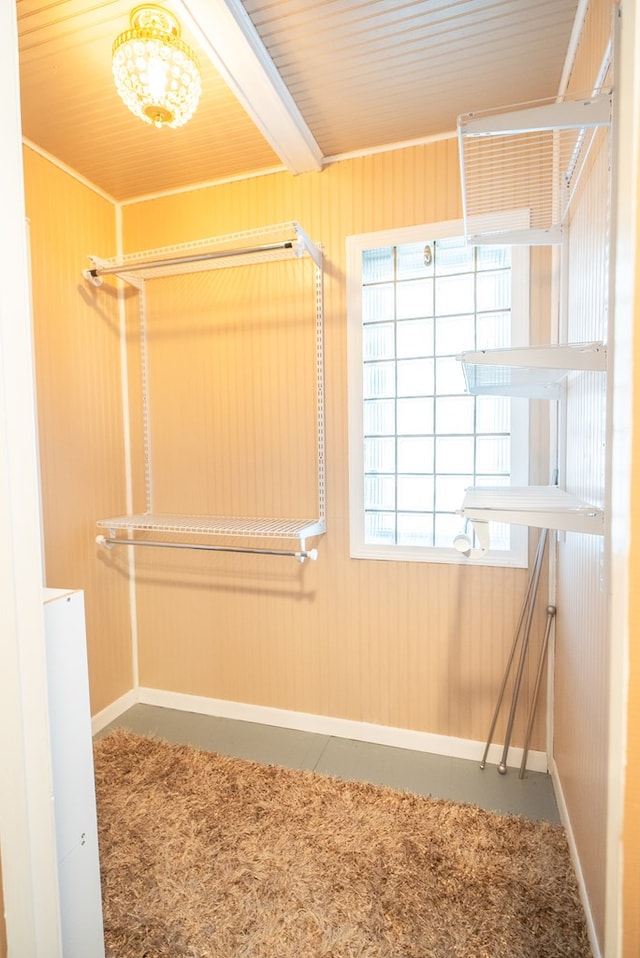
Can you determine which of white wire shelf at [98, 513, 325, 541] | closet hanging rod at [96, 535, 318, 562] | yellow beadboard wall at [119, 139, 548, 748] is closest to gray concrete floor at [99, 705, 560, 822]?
yellow beadboard wall at [119, 139, 548, 748]

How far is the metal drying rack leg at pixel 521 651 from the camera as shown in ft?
6.03

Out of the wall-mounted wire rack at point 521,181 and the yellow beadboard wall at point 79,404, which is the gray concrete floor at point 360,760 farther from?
the wall-mounted wire rack at point 521,181

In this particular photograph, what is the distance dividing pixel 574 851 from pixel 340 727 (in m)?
1.02

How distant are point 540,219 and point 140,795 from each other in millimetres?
2814

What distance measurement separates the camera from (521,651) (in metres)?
1.90

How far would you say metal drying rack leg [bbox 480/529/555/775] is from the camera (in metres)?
1.84

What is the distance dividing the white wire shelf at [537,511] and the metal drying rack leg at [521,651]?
16.7 inches

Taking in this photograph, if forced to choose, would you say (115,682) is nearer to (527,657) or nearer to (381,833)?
(381,833)

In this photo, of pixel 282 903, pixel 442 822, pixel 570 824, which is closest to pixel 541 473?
pixel 570 824

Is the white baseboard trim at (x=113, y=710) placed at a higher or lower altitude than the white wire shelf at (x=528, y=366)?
lower

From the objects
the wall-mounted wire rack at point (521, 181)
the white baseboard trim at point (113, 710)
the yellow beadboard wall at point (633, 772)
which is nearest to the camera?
the yellow beadboard wall at point (633, 772)

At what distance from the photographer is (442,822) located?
5.41 feet

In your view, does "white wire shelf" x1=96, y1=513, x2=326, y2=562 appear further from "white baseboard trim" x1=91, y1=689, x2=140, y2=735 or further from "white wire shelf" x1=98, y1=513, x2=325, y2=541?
"white baseboard trim" x1=91, y1=689, x2=140, y2=735

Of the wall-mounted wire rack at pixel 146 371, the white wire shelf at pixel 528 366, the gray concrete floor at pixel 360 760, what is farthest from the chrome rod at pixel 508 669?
the wall-mounted wire rack at pixel 146 371
